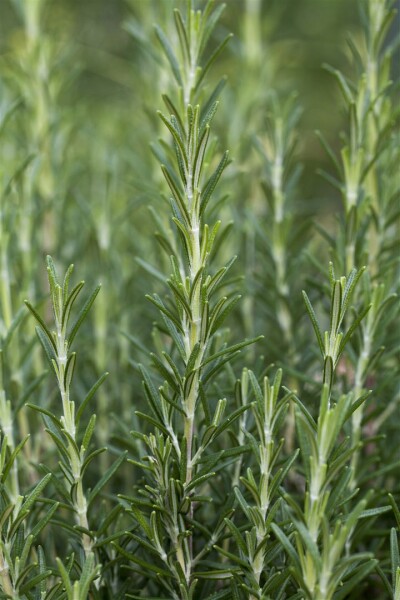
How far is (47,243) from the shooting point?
3.08ft

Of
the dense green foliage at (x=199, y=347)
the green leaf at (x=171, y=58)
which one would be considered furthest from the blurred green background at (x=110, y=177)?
the green leaf at (x=171, y=58)

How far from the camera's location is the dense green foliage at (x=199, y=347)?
46 centimetres

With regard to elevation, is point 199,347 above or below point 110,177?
below

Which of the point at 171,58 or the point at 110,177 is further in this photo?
the point at 110,177

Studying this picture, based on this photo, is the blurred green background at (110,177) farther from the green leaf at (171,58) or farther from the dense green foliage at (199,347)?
the green leaf at (171,58)

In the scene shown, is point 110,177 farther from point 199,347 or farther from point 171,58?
point 199,347

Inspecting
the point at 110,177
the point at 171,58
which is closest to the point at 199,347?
the point at 171,58

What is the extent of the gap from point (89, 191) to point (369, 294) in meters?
0.79

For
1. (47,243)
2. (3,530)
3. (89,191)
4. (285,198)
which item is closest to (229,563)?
(3,530)

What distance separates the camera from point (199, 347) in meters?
0.48

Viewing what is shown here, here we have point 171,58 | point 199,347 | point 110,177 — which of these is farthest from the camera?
point 110,177

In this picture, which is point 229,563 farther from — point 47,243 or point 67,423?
point 47,243

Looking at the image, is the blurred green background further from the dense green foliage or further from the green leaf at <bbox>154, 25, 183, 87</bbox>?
the green leaf at <bbox>154, 25, 183, 87</bbox>

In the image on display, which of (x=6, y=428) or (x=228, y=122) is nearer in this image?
(x=6, y=428)
